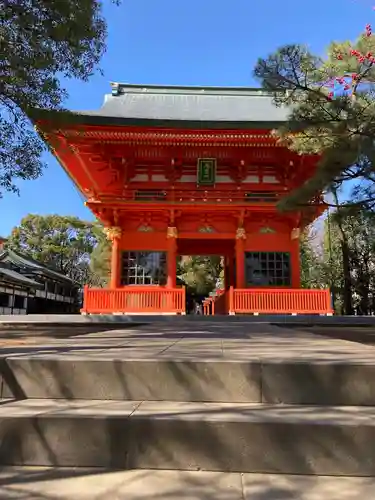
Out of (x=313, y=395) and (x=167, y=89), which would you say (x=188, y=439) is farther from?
(x=167, y=89)

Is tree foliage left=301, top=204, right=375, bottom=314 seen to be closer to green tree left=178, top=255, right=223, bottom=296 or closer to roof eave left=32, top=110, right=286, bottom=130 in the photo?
roof eave left=32, top=110, right=286, bottom=130

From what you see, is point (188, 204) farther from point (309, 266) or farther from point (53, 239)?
point (53, 239)

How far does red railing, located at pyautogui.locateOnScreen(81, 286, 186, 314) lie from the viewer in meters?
12.4

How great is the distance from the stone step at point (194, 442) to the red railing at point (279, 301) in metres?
9.99

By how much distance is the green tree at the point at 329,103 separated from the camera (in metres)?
6.10

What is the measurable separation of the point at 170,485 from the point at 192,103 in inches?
666

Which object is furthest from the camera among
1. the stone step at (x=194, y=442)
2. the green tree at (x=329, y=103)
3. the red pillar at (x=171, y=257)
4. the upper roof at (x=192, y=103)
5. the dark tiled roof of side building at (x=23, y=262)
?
the dark tiled roof of side building at (x=23, y=262)

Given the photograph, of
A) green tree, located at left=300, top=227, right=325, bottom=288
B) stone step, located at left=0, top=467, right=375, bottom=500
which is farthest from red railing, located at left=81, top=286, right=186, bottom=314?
green tree, located at left=300, top=227, right=325, bottom=288

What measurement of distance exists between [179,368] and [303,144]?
5.20 metres

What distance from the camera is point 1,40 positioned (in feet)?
18.0

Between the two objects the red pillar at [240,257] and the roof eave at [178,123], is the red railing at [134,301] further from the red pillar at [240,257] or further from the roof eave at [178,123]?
the roof eave at [178,123]

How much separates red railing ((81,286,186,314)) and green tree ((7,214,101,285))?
29.1 metres

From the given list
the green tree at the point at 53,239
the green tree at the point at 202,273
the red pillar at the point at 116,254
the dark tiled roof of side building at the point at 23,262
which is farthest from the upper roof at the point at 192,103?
the green tree at the point at 53,239

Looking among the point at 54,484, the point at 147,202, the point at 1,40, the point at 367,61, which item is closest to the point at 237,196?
the point at 147,202
